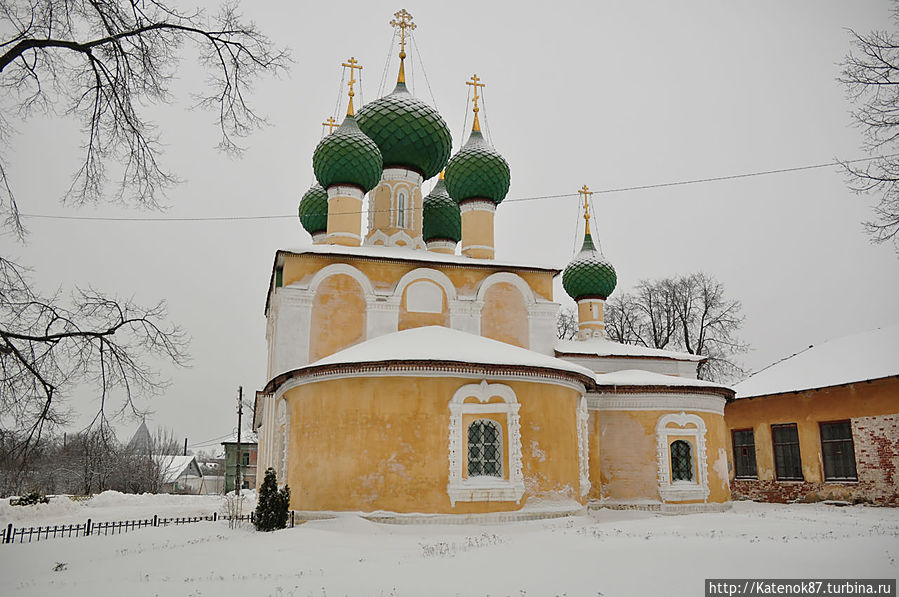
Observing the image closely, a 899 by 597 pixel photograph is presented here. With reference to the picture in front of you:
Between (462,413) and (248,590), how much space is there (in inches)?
214

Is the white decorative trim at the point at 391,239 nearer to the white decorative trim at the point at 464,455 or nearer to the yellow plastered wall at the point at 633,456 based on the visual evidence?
the yellow plastered wall at the point at 633,456

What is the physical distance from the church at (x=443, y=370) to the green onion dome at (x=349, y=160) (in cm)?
5

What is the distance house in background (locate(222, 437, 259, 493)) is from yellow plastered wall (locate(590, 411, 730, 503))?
31.0 meters

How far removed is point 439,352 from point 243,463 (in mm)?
36094

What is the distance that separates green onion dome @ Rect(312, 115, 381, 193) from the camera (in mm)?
16766

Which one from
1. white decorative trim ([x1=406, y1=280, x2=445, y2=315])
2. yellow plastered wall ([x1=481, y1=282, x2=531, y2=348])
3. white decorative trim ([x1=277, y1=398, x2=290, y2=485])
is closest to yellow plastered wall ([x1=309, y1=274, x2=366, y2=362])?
white decorative trim ([x1=406, y1=280, x2=445, y2=315])

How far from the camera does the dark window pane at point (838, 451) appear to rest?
53.3ft

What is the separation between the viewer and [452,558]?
818 cm

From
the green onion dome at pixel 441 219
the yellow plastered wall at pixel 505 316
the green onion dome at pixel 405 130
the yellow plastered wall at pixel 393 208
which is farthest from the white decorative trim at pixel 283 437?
the green onion dome at pixel 441 219

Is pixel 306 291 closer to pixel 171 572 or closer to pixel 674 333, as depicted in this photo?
pixel 171 572

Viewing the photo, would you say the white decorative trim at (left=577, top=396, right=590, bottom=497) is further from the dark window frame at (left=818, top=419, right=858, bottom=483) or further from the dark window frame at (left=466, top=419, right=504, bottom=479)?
the dark window frame at (left=818, top=419, right=858, bottom=483)

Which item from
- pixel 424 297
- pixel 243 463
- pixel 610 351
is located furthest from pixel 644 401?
pixel 243 463

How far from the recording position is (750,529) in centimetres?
1039

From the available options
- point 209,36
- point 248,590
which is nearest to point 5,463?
point 248,590
